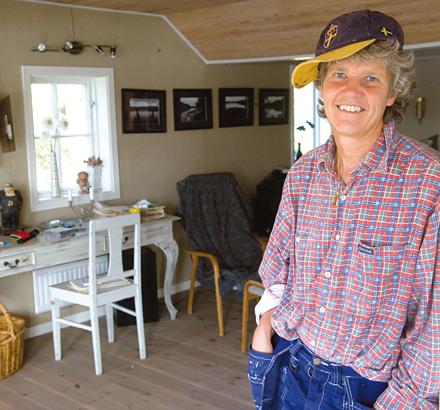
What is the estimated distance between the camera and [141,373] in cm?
363

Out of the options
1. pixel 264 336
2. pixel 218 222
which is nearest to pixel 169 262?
pixel 218 222

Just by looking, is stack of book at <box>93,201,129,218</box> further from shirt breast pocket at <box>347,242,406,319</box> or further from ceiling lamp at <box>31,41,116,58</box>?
shirt breast pocket at <box>347,242,406,319</box>

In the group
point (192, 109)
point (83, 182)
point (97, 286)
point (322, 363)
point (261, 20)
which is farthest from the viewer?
point (192, 109)

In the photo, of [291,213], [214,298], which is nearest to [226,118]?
[214,298]

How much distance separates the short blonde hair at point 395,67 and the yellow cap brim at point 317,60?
0.03 metres

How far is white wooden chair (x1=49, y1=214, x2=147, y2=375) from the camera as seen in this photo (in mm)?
3547

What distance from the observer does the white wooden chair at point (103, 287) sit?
355 centimetres

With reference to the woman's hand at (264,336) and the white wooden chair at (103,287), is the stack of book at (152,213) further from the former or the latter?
the woman's hand at (264,336)

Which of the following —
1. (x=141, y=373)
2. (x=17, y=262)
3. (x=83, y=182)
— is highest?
(x=83, y=182)

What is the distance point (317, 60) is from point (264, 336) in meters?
0.62

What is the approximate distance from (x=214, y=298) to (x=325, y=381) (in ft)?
12.2

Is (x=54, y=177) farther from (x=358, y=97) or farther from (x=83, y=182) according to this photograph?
(x=358, y=97)

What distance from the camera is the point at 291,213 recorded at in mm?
1408

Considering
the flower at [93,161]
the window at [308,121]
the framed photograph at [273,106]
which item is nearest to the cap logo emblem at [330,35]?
the flower at [93,161]
